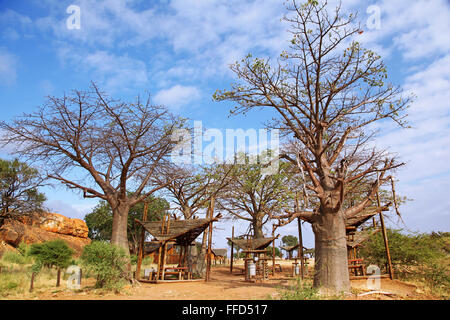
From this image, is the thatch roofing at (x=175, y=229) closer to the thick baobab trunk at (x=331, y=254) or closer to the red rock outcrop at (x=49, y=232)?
the thick baobab trunk at (x=331, y=254)

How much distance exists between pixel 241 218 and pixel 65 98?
1573 centimetres

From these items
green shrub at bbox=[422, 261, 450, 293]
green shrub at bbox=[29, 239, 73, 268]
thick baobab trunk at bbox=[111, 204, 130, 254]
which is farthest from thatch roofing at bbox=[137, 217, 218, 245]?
green shrub at bbox=[422, 261, 450, 293]

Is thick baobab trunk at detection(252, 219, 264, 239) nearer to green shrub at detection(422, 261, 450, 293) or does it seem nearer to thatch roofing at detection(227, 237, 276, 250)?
thatch roofing at detection(227, 237, 276, 250)

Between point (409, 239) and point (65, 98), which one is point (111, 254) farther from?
point (409, 239)

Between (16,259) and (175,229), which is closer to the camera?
(175,229)

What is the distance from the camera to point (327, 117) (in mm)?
10539

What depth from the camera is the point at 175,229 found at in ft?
47.1

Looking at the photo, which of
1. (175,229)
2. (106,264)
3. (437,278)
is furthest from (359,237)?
(106,264)

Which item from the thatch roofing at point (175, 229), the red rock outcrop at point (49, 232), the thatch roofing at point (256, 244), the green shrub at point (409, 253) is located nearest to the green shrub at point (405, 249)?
the green shrub at point (409, 253)

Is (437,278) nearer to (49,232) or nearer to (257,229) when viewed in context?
(257,229)

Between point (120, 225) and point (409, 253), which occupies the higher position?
point (120, 225)

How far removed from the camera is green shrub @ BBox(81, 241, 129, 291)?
9.36 meters

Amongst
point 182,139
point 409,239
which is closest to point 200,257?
point 182,139

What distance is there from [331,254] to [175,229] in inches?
313
